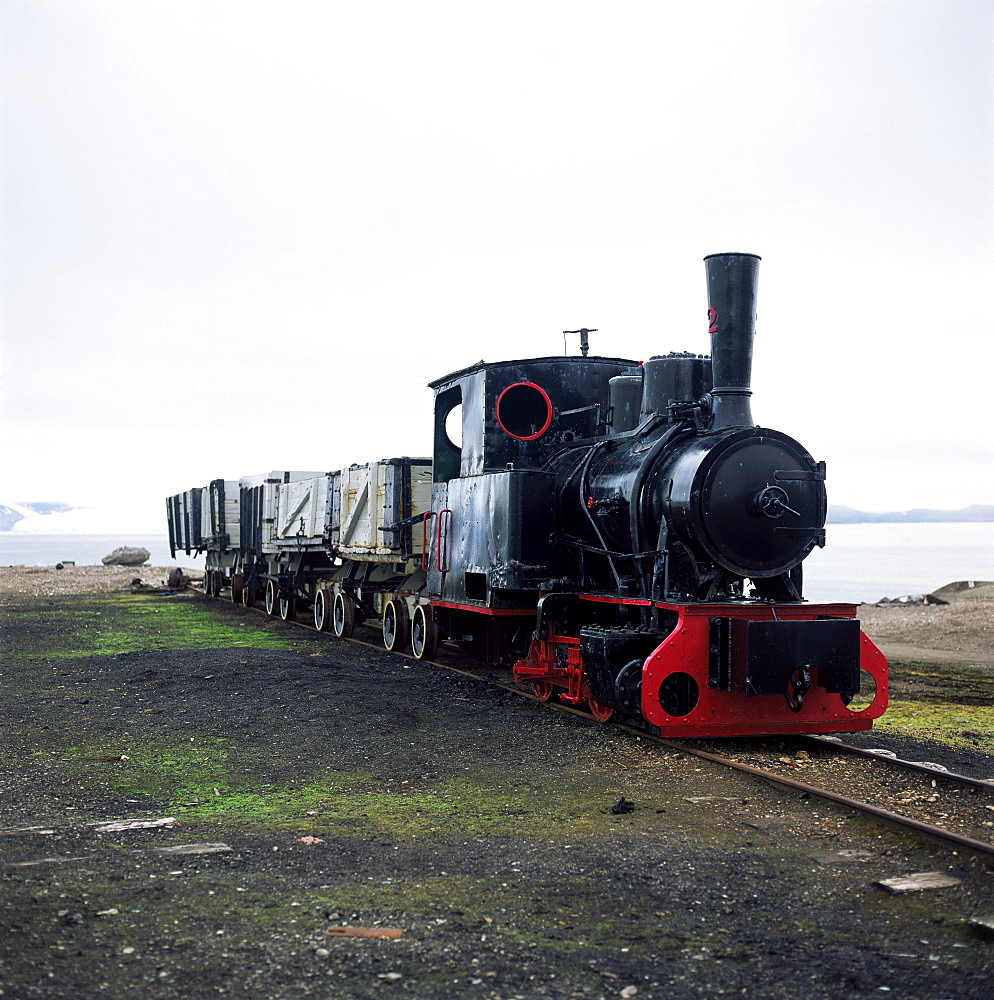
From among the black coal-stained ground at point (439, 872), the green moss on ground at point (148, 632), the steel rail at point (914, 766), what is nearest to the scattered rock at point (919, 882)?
the black coal-stained ground at point (439, 872)

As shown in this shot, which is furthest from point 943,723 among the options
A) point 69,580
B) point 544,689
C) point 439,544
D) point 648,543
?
point 69,580

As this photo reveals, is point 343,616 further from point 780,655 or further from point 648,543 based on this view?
point 780,655

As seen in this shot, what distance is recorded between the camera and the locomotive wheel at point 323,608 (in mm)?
17031

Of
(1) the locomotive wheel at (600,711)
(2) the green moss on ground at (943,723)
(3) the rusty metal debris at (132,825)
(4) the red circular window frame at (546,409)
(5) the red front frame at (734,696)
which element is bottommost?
(2) the green moss on ground at (943,723)

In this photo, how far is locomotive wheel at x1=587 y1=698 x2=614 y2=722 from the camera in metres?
8.50

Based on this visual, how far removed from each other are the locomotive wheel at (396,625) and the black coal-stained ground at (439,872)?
4794 millimetres

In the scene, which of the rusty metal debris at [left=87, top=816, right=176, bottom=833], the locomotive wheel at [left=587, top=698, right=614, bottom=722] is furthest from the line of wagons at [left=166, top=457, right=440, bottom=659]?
A: the rusty metal debris at [left=87, top=816, right=176, bottom=833]

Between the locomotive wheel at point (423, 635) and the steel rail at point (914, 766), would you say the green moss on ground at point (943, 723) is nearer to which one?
the steel rail at point (914, 766)

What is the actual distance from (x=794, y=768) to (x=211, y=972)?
447 centimetres

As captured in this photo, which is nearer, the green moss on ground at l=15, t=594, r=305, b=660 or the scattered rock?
the scattered rock

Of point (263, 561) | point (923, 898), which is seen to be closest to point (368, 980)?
point (923, 898)

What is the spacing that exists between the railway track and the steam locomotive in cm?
23

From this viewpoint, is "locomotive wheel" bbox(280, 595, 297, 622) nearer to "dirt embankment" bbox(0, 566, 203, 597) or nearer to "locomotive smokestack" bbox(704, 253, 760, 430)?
"dirt embankment" bbox(0, 566, 203, 597)

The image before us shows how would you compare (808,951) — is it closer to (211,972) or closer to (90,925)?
(211,972)
